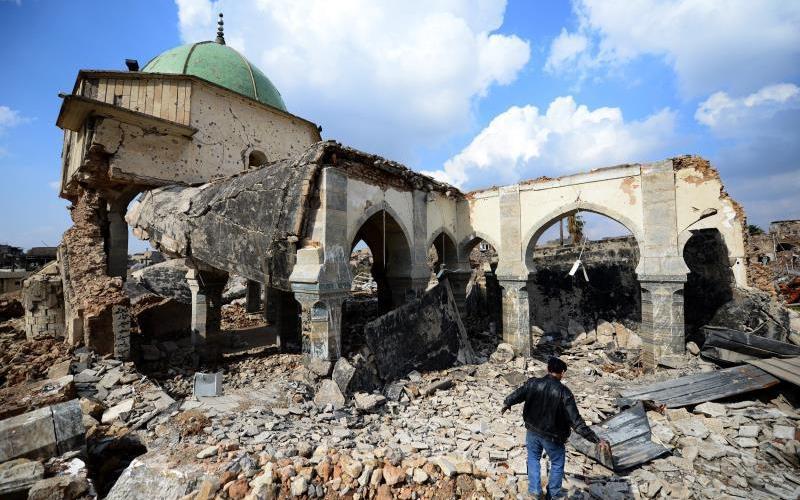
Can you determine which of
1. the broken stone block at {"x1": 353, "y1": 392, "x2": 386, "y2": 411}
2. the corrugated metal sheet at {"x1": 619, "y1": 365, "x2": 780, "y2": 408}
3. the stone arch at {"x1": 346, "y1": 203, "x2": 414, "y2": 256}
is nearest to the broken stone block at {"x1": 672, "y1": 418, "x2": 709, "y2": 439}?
the corrugated metal sheet at {"x1": 619, "y1": 365, "x2": 780, "y2": 408}

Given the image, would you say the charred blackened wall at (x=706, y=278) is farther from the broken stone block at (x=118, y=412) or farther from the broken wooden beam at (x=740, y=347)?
the broken stone block at (x=118, y=412)

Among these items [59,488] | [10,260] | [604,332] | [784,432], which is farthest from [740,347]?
[10,260]

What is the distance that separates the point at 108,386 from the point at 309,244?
14.2ft

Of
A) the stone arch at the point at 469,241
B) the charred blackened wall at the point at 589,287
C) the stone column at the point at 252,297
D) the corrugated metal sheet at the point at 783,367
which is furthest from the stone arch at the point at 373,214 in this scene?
the stone column at the point at 252,297

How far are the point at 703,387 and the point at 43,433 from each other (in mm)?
10091

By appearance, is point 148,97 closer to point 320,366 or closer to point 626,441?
point 320,366

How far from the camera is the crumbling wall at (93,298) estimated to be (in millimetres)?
7449

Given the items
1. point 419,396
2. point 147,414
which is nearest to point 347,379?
point 419,396

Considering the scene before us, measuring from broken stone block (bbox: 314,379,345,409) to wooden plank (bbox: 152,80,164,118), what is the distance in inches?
413

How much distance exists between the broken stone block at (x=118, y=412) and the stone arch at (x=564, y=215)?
9289 millimetres

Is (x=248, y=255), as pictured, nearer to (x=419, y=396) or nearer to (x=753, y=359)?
(x=419, y=396)

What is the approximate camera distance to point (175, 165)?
11.5 m

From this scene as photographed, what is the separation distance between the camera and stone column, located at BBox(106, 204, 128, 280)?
437 inches

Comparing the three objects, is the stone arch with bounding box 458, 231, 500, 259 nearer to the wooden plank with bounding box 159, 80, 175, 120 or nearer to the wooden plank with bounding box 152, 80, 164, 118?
the wooden plank with bounding box 159, 80, 175, 120
